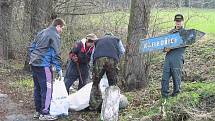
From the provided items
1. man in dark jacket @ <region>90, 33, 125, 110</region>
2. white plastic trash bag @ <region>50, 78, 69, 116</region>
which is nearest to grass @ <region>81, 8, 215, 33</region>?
man in dark jacket @ <region>90, 33, 125, 110</region>

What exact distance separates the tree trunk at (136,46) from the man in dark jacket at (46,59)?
2524mm

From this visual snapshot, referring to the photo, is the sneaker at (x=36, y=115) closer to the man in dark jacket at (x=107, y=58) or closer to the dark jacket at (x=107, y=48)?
the man in dark jacket at (x=107, y=58)

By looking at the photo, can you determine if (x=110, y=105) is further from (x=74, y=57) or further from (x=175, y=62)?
(x=74, y=57)

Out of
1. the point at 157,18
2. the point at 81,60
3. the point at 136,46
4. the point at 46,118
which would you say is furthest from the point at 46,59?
the point at 157,18

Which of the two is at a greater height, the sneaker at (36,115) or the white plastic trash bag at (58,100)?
the white plastic trash bag at (58,100)

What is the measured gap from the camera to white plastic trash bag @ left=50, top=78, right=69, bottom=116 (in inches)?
357

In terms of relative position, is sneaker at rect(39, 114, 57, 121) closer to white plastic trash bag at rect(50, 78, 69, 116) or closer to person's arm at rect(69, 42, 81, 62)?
white plastic trash bag at rect(50, 78, 69, 116)

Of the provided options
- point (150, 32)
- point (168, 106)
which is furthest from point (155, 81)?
point (168, 106)

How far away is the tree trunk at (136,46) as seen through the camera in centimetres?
1088

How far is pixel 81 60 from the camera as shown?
10141 mm

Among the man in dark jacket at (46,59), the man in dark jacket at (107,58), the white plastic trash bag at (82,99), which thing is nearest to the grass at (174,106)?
the white plastic trash bag at (82,99)

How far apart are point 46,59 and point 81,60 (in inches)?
55.2

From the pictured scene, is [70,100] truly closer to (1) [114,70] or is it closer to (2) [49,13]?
(1) [114,70]

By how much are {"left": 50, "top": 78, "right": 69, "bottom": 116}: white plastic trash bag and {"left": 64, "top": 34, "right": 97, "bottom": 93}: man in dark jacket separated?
3.66 feet
